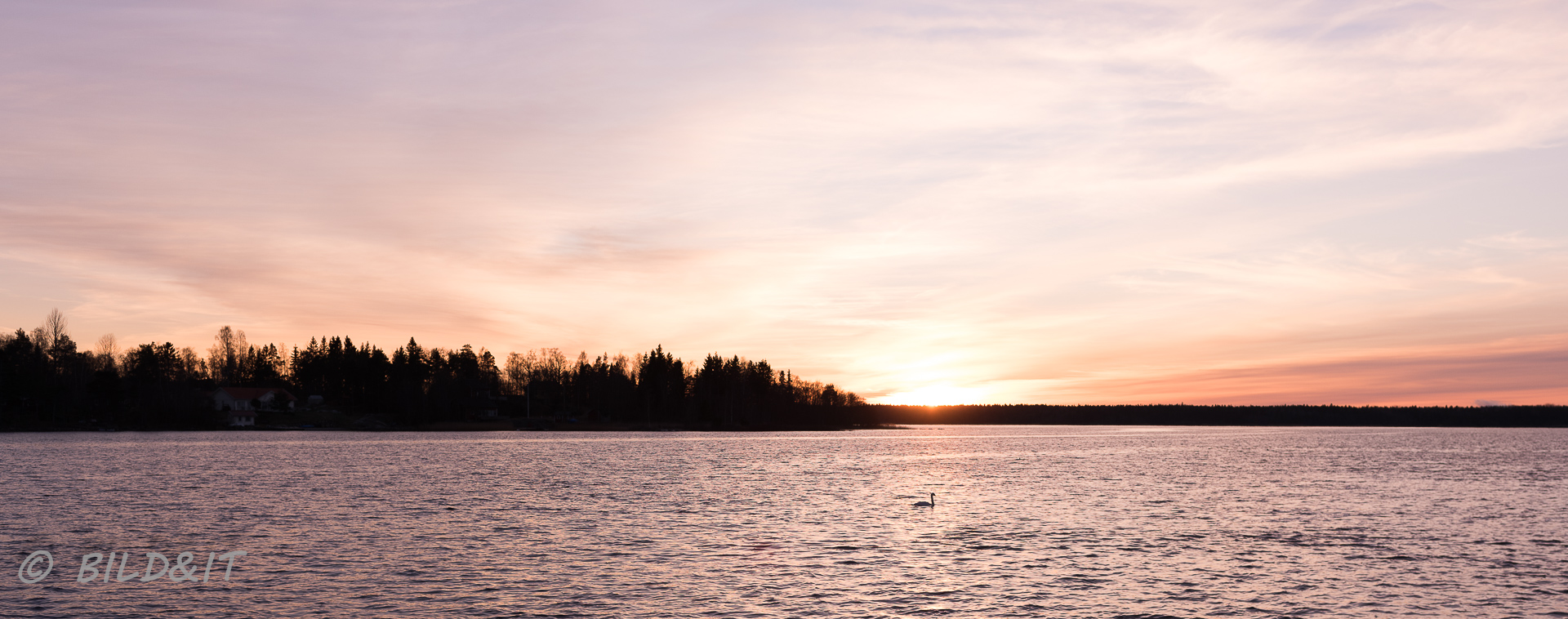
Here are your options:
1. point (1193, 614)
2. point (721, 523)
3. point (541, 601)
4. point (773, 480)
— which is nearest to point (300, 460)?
point (773, 480)

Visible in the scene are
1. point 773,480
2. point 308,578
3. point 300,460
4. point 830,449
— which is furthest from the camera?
point 830,449

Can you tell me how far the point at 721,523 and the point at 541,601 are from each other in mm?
22157

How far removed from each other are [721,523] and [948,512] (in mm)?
15659

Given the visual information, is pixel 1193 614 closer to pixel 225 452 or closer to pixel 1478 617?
pixel 1478 617

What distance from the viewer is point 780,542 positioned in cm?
4550

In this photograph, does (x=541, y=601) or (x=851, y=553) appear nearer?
(x=541, y=601)

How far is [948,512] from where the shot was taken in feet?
197

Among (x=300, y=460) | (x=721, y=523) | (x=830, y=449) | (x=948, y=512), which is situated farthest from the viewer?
(x=830, y=449)

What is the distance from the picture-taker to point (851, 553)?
4219 cm

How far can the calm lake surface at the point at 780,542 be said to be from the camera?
1238 inches

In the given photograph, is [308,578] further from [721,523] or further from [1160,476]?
[1160,476]

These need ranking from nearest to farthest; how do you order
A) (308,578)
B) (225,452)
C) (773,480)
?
(308,578) → (773,480) → (225,452)

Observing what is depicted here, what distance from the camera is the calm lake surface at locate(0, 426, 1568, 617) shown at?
31438 millimetres

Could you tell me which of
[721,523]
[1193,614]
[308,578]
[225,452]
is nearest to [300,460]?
[225,452]
